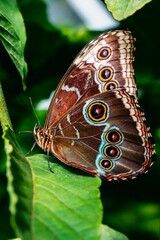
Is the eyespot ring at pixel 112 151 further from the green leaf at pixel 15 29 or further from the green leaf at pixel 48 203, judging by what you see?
the green leaf at pixel 15 29

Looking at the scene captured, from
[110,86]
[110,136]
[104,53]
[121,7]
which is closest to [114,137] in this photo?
[110,136]

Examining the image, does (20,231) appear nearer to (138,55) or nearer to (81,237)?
(81,237)

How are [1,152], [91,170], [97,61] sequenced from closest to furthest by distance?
1. [91,170]
2. [97,61]
3. [1,152]

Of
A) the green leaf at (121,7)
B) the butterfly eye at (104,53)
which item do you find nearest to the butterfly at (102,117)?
the butterfly eye at (104,53)

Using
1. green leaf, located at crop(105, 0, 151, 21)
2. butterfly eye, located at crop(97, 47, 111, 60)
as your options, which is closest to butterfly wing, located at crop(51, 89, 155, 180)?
butterfly eye, located at crop(97, 47, 111, 60)

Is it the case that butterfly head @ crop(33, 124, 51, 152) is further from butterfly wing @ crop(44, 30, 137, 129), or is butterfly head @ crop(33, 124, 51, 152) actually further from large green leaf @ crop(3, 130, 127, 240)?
large green leaf @ crop(3, 130, 127, 240)

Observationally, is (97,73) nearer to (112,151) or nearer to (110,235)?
(112,151)

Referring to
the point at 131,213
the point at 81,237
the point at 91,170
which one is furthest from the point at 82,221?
the point at 131,213
